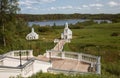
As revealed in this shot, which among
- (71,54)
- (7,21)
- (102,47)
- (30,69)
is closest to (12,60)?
(30,69)

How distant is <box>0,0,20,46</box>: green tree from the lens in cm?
3794

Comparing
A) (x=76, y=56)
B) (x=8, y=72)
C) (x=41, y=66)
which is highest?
(x=8, y=72)

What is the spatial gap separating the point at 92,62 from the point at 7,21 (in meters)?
22.3

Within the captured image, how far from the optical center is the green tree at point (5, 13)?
124ft

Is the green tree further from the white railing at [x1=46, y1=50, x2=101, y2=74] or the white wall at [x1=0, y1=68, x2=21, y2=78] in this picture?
the white wall at [x1=0, y1=68, x2=21, y2=78]

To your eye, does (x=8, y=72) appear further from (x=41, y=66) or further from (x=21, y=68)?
(x=41, y=66)

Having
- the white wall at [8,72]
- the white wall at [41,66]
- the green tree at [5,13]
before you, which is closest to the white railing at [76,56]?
the white wall at [41,66]

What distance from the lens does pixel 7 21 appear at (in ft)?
126

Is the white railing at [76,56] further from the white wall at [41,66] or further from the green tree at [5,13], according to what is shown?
the green tree at [5,13]

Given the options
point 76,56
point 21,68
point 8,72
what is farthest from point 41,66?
point 76,56

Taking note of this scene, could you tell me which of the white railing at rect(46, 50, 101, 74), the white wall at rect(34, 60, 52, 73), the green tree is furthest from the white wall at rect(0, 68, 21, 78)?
the green tree

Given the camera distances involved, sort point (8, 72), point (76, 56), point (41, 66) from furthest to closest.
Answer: point (76, 56) → point (41, 66) → point (8, 72)

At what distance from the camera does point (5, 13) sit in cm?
3831

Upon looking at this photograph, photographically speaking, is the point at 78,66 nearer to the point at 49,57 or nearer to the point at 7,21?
the point at 49,57
